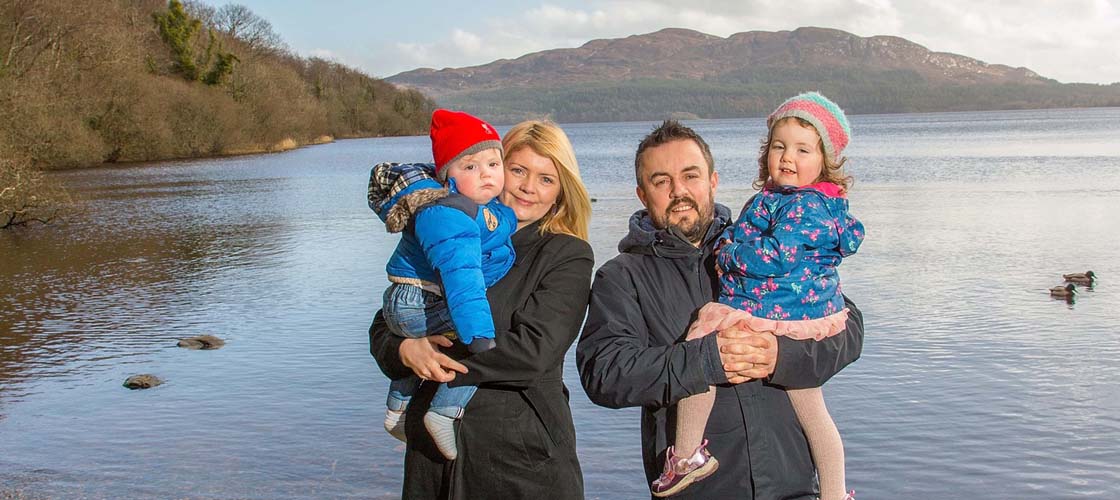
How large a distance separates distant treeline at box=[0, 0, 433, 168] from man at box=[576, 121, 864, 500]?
999 inches

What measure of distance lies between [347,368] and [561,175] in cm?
685

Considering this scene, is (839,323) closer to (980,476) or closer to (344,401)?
(980,476)

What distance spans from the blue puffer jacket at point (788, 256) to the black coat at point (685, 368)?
0.10 meters

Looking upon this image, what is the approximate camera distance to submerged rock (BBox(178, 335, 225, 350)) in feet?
35.5

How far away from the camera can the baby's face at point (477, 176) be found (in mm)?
3193

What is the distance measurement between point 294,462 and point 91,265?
39.1 ft

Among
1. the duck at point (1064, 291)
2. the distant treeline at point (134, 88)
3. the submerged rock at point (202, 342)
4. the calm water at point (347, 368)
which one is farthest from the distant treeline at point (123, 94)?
the duck at point (1064, 291)

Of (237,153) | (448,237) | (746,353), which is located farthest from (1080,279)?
(237,153)

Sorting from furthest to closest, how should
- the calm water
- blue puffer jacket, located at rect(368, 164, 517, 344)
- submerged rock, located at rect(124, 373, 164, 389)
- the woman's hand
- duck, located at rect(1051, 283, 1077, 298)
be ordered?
duck, located at rect(1051, 283, 1077, 298)
submerged rock, located at rect(124, 373, 164, 389)
the calm water
the woman's hand
blue puffer jacket, located at rect(368, 164, 517, 344)

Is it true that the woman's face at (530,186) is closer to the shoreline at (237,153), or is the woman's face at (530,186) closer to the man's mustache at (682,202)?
the man's mustache at (682,202)

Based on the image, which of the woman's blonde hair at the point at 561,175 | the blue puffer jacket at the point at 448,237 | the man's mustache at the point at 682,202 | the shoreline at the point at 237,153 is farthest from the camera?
the shoreline at the point at 237,153

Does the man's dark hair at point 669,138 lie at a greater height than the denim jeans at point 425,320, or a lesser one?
greater

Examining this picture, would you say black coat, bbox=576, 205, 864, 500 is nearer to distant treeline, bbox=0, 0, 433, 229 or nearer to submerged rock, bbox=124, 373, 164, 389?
submerged rock, bbox=124, 373, 164, 389

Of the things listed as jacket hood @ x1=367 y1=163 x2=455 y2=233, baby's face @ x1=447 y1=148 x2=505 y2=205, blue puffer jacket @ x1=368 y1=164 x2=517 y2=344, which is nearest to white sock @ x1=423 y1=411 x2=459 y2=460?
blue puffer jacket @ x1=368 y1=164 x2=517 y2=344
